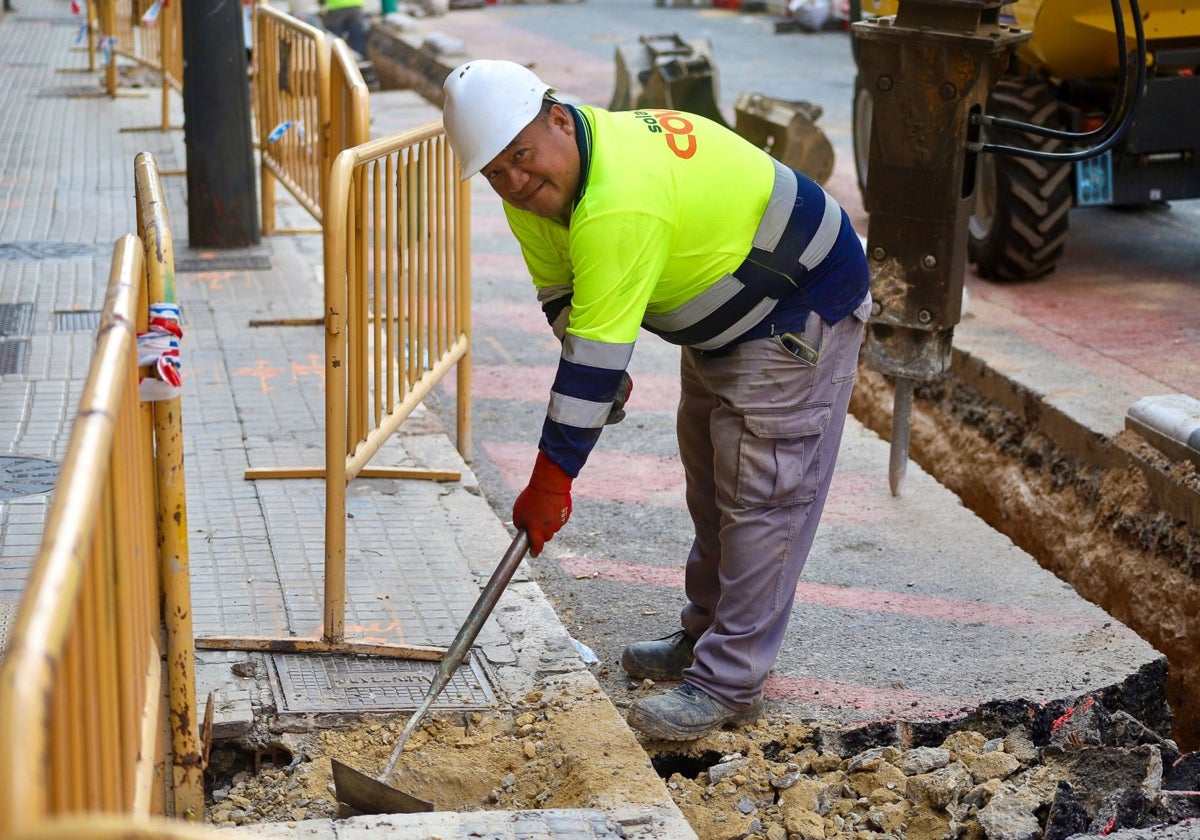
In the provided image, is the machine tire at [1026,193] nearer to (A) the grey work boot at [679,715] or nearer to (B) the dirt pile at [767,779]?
(B) the dirt pile at [767,779]

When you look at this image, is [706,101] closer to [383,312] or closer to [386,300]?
[383,312]

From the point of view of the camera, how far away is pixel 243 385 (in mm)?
6270

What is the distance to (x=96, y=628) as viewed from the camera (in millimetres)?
1973

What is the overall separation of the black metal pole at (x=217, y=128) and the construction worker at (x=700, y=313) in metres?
→ 5.17

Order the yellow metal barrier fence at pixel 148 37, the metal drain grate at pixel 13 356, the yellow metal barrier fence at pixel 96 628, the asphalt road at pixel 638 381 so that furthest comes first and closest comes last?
the yellow metal barrier fence at pixel 148 37
the metal drain grate at pixel 13 356
the asphalt road at pixel 638 381
the yellow metal barrier fence at pixel 96 628

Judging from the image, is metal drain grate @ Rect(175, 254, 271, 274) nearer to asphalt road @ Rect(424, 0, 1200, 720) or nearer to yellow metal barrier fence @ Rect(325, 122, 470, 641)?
asphalt road @ Rect(424, 0, 1200, 720)

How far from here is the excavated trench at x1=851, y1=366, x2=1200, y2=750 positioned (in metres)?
5.35

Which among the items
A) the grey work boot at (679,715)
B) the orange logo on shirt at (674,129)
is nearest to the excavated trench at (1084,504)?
the grey work boot at (679,715)

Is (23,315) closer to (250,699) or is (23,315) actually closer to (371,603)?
(371,603)

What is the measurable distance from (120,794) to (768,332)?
208cm

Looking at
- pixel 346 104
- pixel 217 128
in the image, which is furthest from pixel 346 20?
pixel 346 104

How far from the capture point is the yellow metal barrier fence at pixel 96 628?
1389 millimetres

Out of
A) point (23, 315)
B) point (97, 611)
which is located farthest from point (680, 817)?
point (23, 315)

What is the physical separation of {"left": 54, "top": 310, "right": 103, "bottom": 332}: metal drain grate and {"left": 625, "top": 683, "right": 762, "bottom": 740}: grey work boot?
4.18 meters
